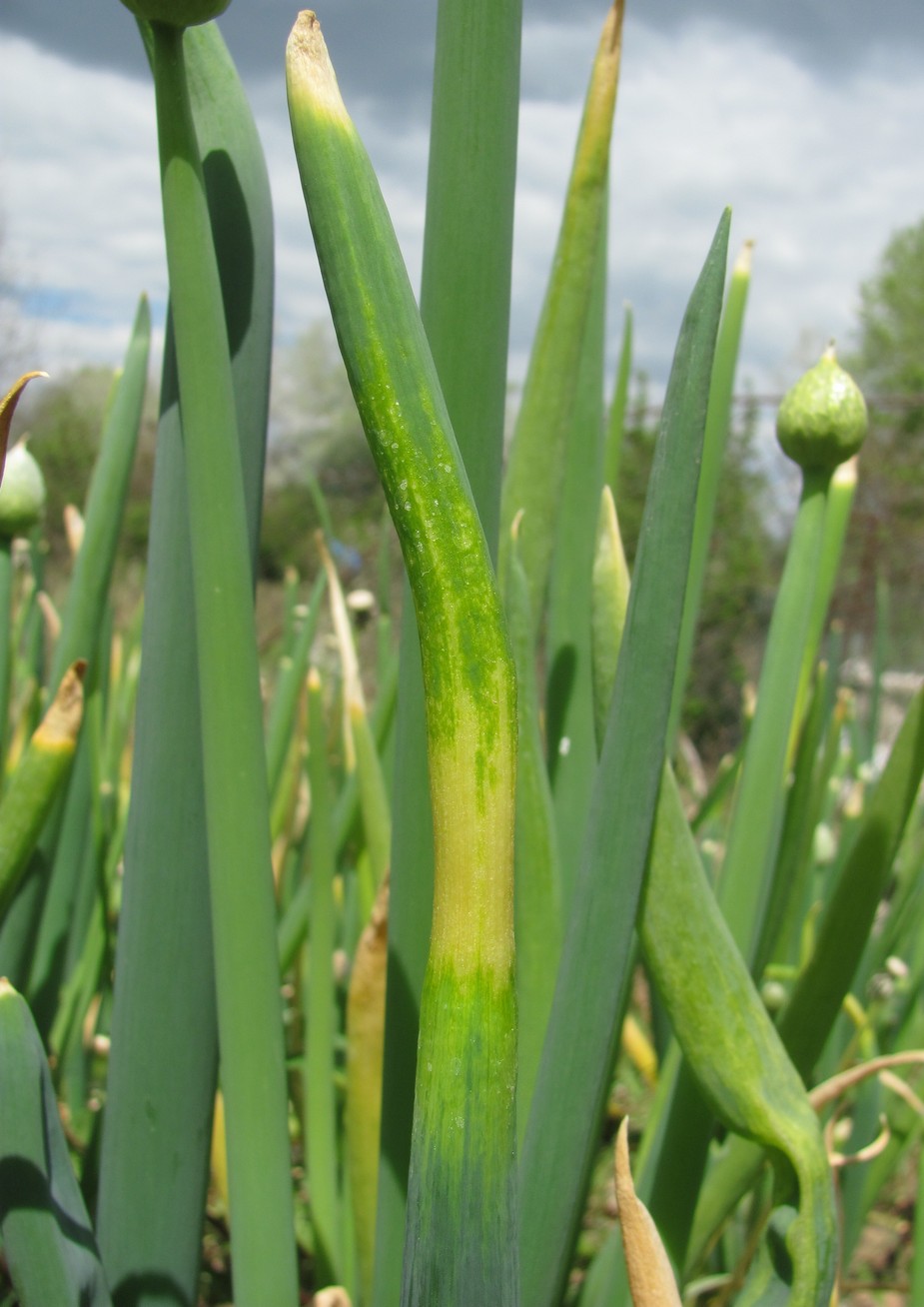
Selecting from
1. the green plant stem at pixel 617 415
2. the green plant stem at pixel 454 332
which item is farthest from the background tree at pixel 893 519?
the green plant stem at pixel 454 332

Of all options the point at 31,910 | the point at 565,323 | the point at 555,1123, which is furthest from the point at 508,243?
the point at 31,910

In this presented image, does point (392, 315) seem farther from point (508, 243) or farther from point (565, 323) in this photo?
point (565, 323)

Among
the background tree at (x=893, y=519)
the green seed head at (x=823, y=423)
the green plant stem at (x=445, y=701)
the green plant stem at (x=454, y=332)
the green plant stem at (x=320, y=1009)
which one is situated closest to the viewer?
the green plant stem at (x=445, y=701)

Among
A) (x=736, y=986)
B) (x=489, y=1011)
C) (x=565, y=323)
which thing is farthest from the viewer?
(x=565, y=323)

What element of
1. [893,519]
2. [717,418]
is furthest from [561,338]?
[893,519]

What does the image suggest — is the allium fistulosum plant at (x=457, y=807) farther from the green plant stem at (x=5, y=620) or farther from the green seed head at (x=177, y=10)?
the green plant stem at (x=5, y=620)

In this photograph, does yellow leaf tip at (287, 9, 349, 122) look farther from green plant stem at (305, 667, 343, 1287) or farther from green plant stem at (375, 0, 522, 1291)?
green plant stem at (305, 667, 343, 1287)
